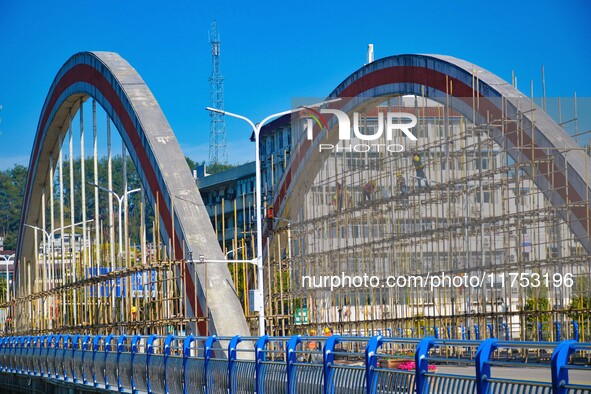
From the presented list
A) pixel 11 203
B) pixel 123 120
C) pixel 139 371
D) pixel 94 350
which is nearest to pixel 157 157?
pixel 123 120

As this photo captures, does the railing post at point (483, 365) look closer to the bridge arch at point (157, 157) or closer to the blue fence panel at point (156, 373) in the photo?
the blue fence panel at point (156, 373)

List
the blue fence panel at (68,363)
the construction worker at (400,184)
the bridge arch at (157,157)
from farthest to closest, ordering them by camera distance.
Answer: the construction worker at (400,184)
the bridge arch at (157,157)
the blue fence panel at (68,363)

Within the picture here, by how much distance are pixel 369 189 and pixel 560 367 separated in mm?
27704

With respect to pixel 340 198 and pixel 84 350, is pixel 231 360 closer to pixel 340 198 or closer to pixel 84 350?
pixel 84 350

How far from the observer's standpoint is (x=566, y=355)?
9844 mm

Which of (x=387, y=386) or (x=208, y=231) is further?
(x=208, y=231)

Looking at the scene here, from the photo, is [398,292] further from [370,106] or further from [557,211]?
[557,211]

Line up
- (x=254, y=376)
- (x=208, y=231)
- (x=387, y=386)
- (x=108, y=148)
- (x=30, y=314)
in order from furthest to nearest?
(x=30, y=314), (x=108, y=148), (x=208, y=231), (x=254, y=376), (x=387, y=386)

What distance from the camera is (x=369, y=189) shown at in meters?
37.4

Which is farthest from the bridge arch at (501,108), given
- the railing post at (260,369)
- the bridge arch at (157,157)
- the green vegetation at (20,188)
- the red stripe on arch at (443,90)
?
the green vegetation at (20,188)

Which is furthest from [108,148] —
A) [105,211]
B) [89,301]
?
[105,211]

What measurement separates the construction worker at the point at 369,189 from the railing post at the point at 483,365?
84.9ft

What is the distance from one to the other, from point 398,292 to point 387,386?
23469mm

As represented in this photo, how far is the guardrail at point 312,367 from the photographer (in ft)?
35.3
